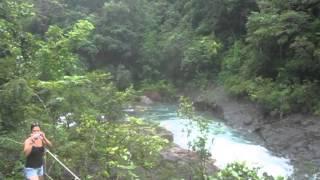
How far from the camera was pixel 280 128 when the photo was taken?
23000 millimetres

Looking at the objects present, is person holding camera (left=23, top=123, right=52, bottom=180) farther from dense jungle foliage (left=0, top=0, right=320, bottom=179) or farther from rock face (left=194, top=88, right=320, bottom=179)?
rock face (left=194, top=88, right=320, bottom=179)

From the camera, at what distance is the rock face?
1978 centimetres

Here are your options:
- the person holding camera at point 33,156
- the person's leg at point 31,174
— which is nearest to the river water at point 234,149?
the person holding camera at point 33,156

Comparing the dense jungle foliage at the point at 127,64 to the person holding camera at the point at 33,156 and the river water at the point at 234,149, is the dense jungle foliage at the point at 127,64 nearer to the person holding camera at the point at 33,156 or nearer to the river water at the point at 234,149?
the person holding camera at the point at 33,156

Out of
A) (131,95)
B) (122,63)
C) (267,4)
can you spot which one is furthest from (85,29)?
(122,63)

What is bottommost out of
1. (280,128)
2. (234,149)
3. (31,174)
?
(234,149)

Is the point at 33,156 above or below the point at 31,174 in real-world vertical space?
above

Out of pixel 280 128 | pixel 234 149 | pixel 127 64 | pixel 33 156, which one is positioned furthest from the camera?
pixel 127 64

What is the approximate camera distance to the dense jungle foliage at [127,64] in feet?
36.3

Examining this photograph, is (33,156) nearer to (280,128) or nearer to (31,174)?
(31,174)

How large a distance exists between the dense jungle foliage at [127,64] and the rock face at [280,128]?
2.28 feet

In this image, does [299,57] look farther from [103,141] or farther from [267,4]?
[103,141]

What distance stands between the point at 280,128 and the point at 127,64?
69.9 feet

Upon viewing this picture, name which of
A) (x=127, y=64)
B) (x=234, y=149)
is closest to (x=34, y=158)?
(x=234, y=149)
